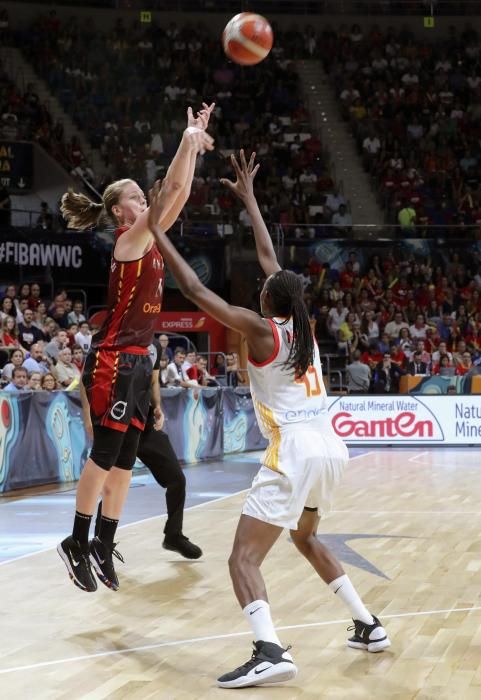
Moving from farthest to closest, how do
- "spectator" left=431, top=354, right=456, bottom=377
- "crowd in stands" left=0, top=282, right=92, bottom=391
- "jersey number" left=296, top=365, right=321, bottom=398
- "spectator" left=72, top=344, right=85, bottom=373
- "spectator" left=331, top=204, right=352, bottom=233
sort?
"spectator" left=331, top=204, right=352, bottom=233 → "spectator" left=431, top=354, right=456, bottom=377 → "spectator" left=72, top=344, right=85, bottom=373 → "crowd in stands" left=0, top=282, right=92, bottom=391 → "jersey number" left=296, top=365, right=321, bottom=398

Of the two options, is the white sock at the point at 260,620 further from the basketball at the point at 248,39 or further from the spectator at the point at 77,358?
the spectator at the point at 77,358

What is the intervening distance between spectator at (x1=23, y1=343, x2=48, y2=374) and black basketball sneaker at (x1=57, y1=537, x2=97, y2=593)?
9265 mm

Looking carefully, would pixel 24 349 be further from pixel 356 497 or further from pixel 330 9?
pixel 330 9

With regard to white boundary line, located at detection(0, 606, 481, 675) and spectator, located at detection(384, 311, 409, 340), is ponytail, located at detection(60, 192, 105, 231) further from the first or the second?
spectator, located at detection(384, 311, 409, 340)

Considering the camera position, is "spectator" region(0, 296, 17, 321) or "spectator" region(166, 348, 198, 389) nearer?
"spectator" region(0, 296, 17, 321)

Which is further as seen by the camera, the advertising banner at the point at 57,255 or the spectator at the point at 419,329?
the spectator at the point at 419,329

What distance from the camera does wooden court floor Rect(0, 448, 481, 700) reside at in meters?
4.67

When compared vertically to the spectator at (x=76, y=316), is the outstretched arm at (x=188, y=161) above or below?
above

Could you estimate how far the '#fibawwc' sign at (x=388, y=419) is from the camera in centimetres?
2033

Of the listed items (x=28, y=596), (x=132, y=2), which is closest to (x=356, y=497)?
(x=28, y=596)

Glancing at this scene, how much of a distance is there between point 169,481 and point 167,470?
0.10 m

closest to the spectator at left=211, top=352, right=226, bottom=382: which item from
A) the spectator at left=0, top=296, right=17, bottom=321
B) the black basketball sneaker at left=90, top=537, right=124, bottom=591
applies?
the spectator at left=0, top=296, right=17, bottom=321

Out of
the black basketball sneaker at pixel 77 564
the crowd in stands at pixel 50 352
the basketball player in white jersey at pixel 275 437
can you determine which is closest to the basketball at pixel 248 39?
the basketball player in white jersey at pixel 275 437

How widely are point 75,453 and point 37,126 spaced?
45.8ft
